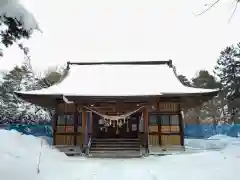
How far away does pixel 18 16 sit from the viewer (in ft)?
19.5

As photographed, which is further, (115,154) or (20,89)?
(20,89)

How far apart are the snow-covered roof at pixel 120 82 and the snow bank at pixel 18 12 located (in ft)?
38.8

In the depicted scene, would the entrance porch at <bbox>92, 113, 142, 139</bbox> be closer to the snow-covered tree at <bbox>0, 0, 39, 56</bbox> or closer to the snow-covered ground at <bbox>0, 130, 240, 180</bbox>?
the snow-covered ground at <bbox>0, 130, 240, 180</bbox>

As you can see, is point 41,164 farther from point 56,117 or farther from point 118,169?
point 56,117

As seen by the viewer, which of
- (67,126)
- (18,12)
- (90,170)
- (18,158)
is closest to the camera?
(18,12)

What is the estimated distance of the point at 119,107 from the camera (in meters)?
18.6

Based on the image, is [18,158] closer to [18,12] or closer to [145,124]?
[18,12]

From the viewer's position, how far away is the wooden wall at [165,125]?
759 inches

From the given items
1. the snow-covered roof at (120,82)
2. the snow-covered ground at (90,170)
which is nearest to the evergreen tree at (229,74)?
the snow-covered roof at (120,82)

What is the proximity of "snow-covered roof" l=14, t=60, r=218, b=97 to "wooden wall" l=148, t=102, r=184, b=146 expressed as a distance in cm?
109

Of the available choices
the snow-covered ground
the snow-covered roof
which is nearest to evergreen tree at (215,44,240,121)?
the snow-covered roof

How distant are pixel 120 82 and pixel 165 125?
4648 millimetres

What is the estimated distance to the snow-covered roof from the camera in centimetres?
1900

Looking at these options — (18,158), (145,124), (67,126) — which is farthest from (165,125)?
(18,158)
